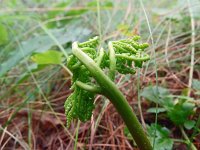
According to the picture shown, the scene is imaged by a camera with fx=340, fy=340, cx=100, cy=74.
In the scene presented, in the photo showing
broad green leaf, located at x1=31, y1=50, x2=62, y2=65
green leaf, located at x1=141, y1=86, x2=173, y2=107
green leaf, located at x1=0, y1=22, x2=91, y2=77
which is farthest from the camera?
green leaf, located at x1=0, y1=22, x2=91, y2=77

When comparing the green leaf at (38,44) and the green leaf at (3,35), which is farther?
the green leaf at (3,35)

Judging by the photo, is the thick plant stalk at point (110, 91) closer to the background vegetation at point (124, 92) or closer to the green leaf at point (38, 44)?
the background vegetation at point (124, 92)

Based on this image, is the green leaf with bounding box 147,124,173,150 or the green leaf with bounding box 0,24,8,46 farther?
the green leaf with bounding box 0,24,8,46

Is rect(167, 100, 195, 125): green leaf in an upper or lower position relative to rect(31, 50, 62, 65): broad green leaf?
lower

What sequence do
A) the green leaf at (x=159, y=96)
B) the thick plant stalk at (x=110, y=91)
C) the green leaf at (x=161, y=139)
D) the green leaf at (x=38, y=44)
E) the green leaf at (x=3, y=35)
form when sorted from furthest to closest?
the green leaf at (x=3, y=35)
the green leaf at (x=38, y=44)
the green leaf at (x=159, y=96)
the green leaf at (x=161, y=139)
the thick plant stalk at (x=110, y=91)

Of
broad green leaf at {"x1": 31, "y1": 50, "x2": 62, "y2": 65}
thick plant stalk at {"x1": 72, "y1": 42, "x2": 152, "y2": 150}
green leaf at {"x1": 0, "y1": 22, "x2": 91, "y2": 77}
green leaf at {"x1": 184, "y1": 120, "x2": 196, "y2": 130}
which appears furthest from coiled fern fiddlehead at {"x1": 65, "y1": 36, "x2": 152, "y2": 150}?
green leaf at {"x1": 0, "y1": 22, "x2": 91, "y2": 77}

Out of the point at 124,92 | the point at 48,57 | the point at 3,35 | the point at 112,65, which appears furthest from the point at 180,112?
the point at 3,35

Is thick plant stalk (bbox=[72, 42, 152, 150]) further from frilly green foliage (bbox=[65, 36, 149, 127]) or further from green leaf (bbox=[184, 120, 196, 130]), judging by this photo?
green leaf (bbox=[184, 120, 196, 130])

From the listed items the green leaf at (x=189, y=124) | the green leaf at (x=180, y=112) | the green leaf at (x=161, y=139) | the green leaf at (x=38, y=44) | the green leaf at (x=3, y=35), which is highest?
the green leaf at (x=3, y=35)

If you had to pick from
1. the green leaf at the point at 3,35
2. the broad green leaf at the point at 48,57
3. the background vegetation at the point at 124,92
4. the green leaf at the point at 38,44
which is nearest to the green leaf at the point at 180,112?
the background vegetation at the point at 124,92

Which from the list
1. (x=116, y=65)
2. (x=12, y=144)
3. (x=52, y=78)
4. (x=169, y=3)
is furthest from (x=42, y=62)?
(x=169, y=3)
